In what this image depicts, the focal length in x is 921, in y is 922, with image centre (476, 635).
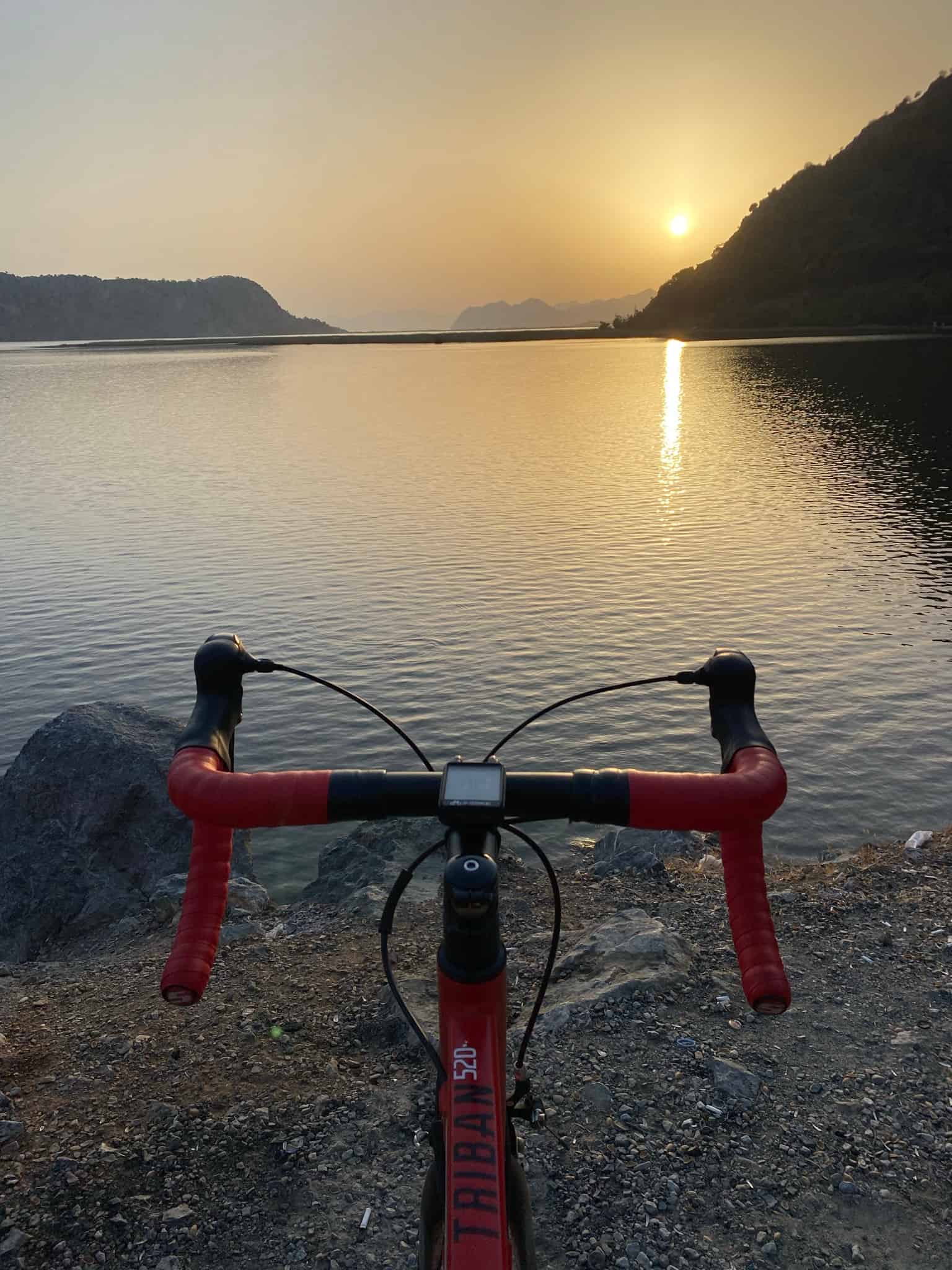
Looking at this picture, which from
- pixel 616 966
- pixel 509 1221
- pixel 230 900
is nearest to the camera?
pixel 509 1221

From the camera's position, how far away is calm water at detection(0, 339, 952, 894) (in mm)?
18016

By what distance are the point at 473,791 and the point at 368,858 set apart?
8724mm

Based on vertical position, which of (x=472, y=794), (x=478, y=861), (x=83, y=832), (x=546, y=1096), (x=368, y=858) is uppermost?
(x=472, y=794)

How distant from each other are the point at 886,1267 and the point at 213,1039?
452 cm

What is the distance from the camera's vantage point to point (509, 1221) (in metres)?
3.13

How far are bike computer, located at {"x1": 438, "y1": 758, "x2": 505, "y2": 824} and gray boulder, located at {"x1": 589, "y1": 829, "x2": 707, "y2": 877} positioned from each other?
25.5 feet

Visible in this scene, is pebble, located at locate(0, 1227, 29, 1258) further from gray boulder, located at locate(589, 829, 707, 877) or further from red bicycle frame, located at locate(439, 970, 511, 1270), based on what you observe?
gray boulder, located at locate(589, 829, 707, 877)

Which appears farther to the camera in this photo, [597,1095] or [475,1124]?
[597,1095]

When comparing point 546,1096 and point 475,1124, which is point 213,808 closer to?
point 475,1124

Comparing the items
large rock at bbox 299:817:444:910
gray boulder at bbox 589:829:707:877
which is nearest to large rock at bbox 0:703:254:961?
large rock at bbox 299:817:444:910

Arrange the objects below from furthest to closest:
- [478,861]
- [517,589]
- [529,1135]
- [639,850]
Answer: [517,589] → [639,850] → [529,1135] → [478,861]

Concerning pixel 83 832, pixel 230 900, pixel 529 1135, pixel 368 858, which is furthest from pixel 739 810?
pixel 83 832

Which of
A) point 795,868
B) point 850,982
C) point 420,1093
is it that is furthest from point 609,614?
point 420,1093

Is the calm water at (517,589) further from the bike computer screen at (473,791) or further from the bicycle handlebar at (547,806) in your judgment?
the bike computer screen at (473,791)
